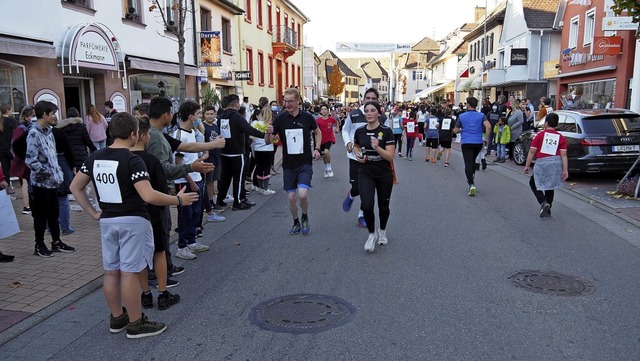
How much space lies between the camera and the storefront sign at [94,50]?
12.3 meters

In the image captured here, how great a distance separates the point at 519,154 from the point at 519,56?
636 inches

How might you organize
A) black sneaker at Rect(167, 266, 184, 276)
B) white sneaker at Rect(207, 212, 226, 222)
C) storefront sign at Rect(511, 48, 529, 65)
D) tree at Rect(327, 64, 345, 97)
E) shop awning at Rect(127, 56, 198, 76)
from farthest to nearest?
1. tree at Rect(327, 64, 345, 97)
2. storefront sign at Rect(511, 48, 529, 65)
3. shop awning at Rect(127, 56, 198, 76)
4. white sneaker at Rect(207, 212, 226, 222)
5. black sneaker at Rect(167, 266, 184, 276)

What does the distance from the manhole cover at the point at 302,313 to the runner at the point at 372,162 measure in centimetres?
160

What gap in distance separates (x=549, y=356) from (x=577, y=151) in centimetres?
841

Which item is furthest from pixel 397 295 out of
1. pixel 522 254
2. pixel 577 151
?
pixel 577 151

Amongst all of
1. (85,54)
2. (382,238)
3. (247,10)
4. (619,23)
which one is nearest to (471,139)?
(382,238)

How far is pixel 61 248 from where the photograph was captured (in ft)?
20.3

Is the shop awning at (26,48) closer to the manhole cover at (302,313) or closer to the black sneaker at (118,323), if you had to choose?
the black sneaker at (118,323)

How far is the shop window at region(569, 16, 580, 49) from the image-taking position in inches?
894

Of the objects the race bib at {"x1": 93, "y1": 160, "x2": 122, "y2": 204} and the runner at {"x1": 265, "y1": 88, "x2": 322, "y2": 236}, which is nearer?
the race bib at {"x1": 93, "y1": 160, "x2": 122, "y2": 204}

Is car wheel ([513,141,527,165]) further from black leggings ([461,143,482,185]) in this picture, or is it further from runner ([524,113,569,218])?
runner ([524,113,569,218])

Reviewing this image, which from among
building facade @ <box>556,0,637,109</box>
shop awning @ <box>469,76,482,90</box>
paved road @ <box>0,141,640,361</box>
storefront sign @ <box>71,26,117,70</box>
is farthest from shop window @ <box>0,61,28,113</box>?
shop awning @ <box>469,76,482,90</box>

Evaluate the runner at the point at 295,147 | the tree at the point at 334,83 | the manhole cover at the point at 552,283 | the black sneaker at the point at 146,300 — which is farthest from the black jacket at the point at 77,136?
the tree at the point at 334,83

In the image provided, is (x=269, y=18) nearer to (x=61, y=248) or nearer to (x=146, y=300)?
(x=61, y=248)
